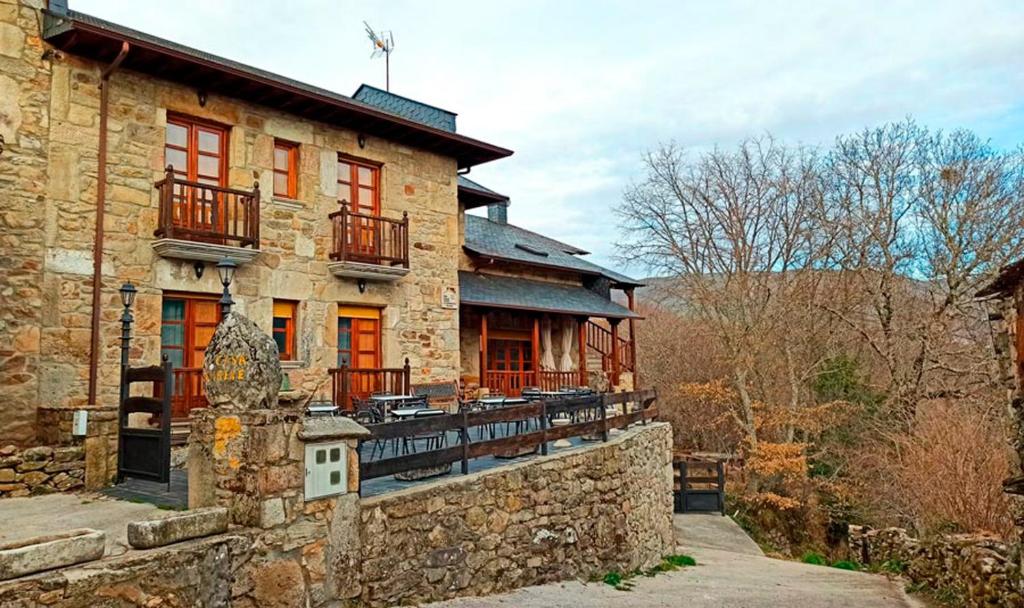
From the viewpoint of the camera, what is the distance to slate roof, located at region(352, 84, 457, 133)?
1587 cm

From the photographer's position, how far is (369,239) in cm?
1220

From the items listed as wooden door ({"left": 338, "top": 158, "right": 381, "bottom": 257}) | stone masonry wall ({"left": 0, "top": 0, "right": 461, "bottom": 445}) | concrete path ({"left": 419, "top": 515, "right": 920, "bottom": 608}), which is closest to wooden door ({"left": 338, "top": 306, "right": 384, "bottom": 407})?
stone masonry wall ({"left": 0, "top": 0, "right": 461, "bottom": 445})

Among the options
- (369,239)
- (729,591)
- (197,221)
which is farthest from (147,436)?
(729,591)

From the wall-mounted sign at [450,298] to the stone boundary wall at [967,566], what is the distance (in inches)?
347

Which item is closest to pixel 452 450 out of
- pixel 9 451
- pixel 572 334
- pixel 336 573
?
pixel 336 573

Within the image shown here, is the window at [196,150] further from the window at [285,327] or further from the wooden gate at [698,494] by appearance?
the wooden gate at [698,494]

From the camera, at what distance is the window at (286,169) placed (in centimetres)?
1130

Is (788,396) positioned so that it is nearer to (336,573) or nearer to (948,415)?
(948,415)

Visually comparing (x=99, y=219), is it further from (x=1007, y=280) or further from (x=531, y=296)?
(x=1007, y=280)

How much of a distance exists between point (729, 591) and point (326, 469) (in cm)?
542

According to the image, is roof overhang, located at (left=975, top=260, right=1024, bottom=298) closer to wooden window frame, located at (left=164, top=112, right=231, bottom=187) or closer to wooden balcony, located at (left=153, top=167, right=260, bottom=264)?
wooden balcony, located at (left=153, top=167, right=260, bottom=264)

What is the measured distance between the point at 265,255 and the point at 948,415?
47.2 feet

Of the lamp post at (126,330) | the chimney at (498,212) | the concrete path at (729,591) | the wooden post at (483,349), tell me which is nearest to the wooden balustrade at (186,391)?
the lamp post at (126,330)

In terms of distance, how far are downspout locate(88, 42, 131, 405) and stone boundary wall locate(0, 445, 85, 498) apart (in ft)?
5.41
